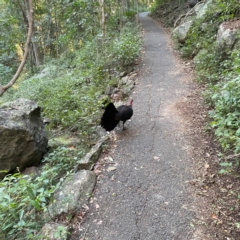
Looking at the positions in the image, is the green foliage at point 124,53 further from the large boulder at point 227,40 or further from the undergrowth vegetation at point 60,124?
the large boulder at point 227,40

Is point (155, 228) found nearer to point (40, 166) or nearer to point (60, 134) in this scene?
point (40, 166)

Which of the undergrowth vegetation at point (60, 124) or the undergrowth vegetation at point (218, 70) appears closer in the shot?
the undergrowth vegetation at point (60, 124)

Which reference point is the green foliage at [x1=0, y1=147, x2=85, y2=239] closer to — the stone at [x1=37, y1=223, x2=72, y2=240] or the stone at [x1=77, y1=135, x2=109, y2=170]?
the stone at [x1=37, y1=223, x2=72, y2=240]

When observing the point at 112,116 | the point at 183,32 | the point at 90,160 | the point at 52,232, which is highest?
the point at 183,32

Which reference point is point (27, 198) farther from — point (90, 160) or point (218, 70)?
point (218, 70)

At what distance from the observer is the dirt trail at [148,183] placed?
3109 mm

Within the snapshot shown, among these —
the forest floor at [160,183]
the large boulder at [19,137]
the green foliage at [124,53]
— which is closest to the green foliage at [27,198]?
the large boulder at [19,137]

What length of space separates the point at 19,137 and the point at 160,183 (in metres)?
3.14

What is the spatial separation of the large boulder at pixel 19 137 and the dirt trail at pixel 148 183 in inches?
73.3

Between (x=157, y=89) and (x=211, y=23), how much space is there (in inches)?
188

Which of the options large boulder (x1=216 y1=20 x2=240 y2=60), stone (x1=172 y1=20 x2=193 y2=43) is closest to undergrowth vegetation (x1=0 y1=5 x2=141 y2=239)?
stone (x1=172 y1=20 x2=193 y2=43)

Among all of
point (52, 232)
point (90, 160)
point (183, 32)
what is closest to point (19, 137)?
point (90, 160)

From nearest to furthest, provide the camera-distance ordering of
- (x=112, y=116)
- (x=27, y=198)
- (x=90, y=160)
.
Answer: (x=27, y=198) < (x=90, y=160) < (x=112, y=116)

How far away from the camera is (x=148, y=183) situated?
3938 millimetres
